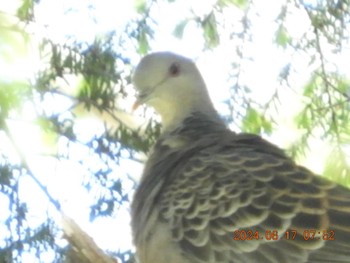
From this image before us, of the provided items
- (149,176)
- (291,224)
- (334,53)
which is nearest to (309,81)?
(334,53)

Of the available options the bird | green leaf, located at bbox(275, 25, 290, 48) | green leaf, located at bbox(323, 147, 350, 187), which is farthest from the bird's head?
green leaf, located at bbox(323, 147, 350, 187)

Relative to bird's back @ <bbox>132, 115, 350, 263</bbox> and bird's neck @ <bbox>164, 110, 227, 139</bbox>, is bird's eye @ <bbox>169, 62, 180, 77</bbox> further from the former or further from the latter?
bird's back @ <bbox>132, 115, 350, 263</bbox>

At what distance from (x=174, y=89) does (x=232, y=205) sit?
902 millimetres

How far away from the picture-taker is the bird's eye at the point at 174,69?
444 cm

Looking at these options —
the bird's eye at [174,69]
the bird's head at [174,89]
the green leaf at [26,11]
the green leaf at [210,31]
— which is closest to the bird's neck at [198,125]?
the bird's head at [174,89]

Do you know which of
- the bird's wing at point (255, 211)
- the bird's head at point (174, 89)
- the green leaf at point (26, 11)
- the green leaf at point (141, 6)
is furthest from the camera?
the bird's head at point (174, 89)

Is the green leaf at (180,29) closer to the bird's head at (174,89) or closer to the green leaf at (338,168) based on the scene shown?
the bird's head at (174,89)

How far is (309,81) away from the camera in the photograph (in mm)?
4449

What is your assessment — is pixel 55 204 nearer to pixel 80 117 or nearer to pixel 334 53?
pixel 80 117

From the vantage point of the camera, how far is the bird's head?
435 centimetres

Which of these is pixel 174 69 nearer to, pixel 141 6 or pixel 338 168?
pixel 141 6

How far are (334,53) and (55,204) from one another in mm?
1130

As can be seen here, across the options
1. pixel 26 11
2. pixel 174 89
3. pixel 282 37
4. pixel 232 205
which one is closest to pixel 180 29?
pixel 174 89

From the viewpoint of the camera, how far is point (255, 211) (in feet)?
11.9
